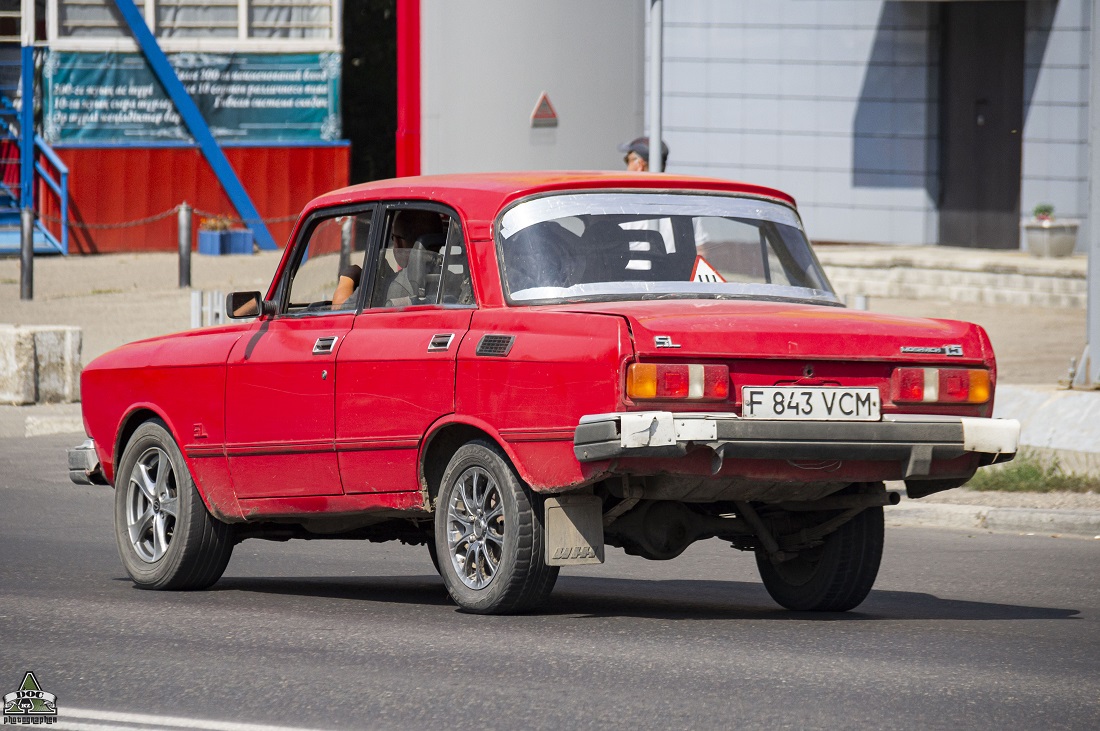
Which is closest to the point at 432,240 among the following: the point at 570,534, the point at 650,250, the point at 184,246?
the point at 650,250

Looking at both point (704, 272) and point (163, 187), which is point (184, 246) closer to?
point (163, 187)

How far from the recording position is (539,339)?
268 inches

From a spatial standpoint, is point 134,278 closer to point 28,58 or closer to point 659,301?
point 28,58

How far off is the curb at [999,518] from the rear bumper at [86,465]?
4.86 m

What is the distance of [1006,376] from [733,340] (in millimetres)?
11127

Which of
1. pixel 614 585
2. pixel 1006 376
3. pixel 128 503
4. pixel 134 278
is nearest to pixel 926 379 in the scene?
pixel 614 585

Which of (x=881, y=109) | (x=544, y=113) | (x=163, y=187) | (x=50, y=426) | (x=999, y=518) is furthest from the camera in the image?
(x=163, y=187)

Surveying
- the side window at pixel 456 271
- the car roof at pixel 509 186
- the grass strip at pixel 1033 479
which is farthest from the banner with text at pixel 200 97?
the side window at pixel 456 271

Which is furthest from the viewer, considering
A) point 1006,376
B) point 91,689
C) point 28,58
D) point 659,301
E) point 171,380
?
point 28,58

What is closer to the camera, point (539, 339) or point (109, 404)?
point (539, 339)

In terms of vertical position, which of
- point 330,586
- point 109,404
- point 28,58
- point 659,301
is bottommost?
point 330,586
